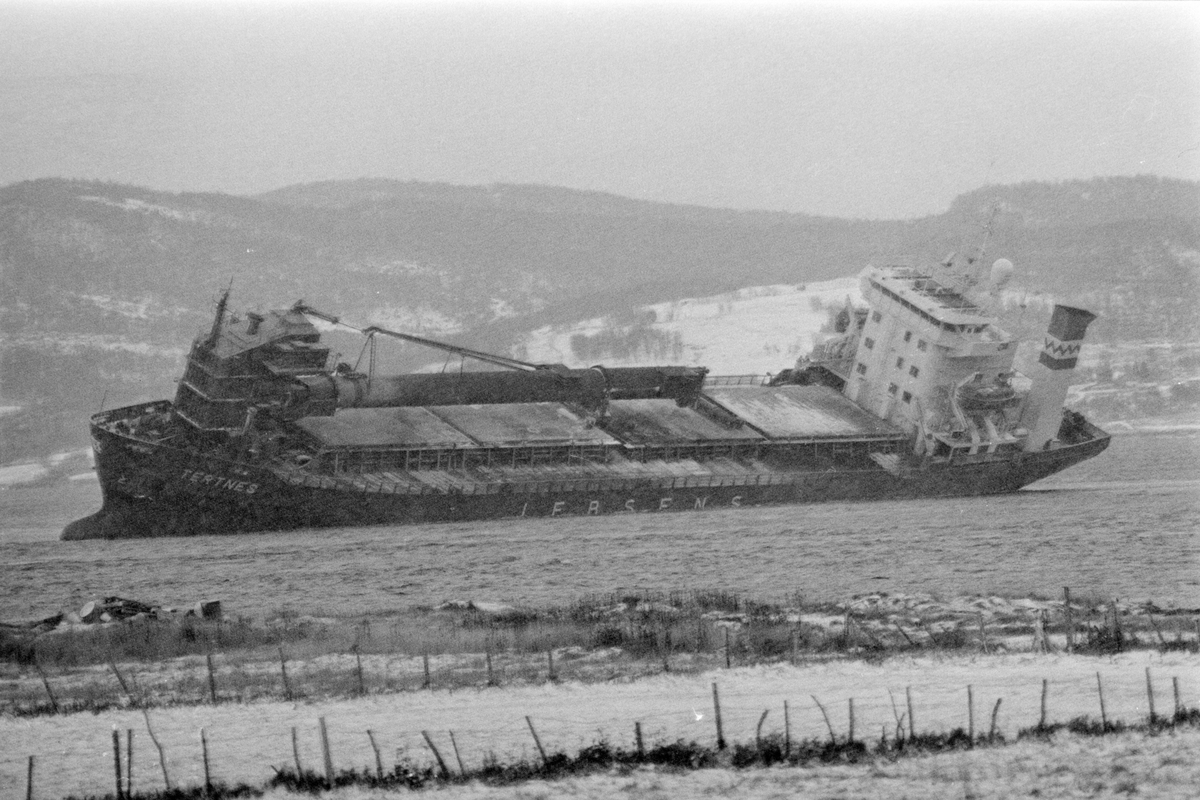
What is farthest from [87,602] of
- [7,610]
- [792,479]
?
[792,479]

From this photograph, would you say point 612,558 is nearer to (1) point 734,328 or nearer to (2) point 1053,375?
(2) point 1053,375

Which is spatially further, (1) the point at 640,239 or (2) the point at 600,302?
(1) the point at 640,239

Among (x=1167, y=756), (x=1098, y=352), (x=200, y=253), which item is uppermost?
(x=200, y=253)

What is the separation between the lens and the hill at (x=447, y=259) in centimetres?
3400

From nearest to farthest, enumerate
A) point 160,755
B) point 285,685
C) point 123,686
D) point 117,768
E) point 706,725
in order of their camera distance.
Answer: point 117,768
point 160,755
point 706,725
point 285,685
point 123,686

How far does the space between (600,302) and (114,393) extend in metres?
17.0

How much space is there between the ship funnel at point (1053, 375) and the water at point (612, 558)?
633cm

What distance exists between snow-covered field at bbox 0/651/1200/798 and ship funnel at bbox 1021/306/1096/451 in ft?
68.6

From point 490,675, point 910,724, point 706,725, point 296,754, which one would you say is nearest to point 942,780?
point 910,724

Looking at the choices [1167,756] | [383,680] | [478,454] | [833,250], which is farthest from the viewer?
[833,250]

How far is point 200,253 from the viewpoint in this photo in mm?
42188

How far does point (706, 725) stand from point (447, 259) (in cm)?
3590

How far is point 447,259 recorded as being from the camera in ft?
176

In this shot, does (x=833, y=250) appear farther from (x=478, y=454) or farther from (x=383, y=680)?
(x=383, y=680)
